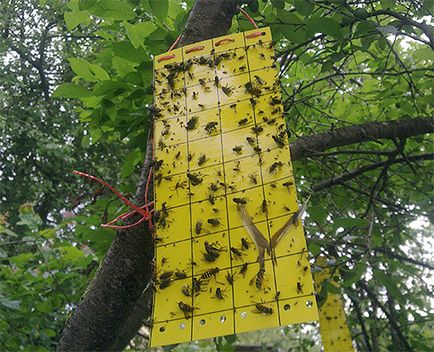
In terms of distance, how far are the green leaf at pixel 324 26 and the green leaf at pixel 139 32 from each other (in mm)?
345

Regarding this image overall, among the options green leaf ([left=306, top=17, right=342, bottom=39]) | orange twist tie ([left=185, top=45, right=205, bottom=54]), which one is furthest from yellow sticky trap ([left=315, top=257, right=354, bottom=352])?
orange twist tie ([left=185, top=45, right=205, bottom=54])

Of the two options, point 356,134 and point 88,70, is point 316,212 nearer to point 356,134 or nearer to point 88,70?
point 356,134

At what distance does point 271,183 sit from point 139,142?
0.64 m

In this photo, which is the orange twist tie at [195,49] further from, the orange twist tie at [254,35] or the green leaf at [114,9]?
the green leaf at [114,9]

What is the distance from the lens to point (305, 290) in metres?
0.62

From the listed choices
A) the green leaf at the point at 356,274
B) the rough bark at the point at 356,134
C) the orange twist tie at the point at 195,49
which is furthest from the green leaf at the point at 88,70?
the green leaf at the point at 356,274

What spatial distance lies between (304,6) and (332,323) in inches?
34.4

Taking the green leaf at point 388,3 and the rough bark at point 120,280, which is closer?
the rough bark at point 120,280

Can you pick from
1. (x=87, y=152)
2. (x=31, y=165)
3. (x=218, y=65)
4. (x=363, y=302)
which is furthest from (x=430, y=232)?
(x=31, y=165)

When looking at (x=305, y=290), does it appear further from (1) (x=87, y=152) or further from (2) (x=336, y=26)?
(1) (x=87, y=152)

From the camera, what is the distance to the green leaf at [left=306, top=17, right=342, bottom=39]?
40.2 inches

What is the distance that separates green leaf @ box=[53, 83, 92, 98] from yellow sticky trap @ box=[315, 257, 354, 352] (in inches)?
29.8

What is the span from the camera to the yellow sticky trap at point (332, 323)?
54.9 inches

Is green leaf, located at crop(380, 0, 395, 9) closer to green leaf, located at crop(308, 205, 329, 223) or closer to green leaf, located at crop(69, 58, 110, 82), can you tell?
green leaf, located at crop(308, 205, 329, 223)
